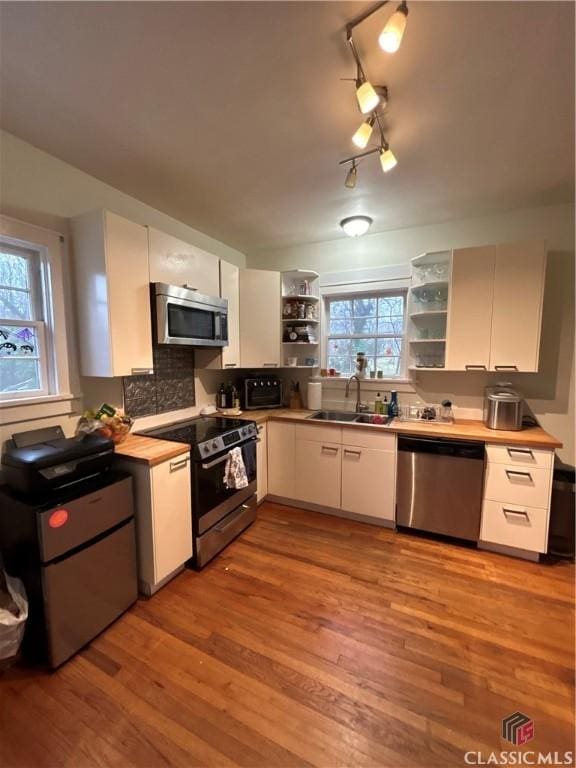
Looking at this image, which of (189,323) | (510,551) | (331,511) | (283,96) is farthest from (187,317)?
(510,551)

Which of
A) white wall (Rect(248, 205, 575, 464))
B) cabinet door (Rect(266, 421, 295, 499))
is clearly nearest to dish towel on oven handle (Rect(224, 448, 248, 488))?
cabinet door (Rect(266, 421, 295, 499))

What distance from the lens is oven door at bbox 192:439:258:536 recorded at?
2113 mm

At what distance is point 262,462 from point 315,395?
0.87m

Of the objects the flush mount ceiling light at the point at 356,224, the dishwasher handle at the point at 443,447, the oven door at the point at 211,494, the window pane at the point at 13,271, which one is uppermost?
the flush mount ceiling light at the point at 356,224

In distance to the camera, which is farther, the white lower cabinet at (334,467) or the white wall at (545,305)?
the white lower cabinet at (334,467)

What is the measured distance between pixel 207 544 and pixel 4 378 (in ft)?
5.28

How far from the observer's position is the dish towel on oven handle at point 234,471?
233 cm

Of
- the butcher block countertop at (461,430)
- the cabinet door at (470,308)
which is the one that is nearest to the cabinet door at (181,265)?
the butcher block countertop at (461,430)

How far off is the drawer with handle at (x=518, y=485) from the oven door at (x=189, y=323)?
2352 mm

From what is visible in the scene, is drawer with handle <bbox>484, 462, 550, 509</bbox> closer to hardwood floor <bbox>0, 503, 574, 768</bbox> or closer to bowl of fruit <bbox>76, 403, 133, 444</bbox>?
hardwood floor <bbox>0, 503, 574, 768</bbox>

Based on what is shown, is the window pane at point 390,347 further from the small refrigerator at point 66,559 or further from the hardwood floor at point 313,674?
the small refrigerator at point 66,559

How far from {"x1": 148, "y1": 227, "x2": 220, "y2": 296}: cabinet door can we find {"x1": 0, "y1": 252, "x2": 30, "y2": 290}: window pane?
691 mm

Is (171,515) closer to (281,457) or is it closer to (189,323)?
(281,457)

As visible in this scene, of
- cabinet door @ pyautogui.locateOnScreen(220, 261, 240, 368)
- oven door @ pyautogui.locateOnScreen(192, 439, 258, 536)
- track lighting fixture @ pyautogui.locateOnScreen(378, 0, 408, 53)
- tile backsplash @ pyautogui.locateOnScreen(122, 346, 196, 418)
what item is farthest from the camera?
cabinet door @ pyautogui.locateOnScreen(220, 261, 240, 368)
